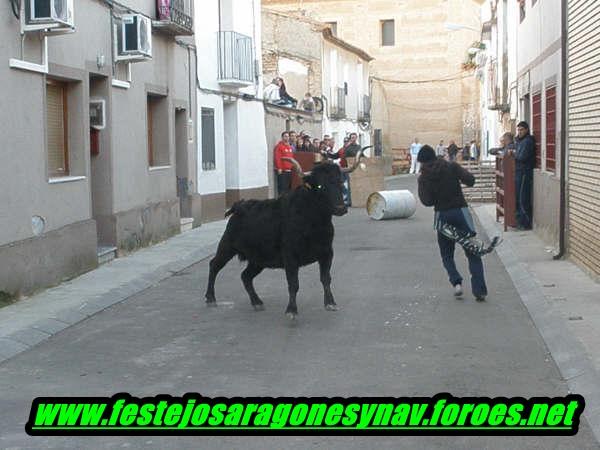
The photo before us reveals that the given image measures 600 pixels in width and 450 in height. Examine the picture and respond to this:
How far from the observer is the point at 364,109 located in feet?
164

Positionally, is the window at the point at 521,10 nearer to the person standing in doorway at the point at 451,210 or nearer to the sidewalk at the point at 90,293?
the sidewalk at the point at 90,293

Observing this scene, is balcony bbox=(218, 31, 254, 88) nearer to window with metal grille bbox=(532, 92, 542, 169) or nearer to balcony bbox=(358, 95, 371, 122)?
window with metal grille bbox=(532, 92, 542, 169)

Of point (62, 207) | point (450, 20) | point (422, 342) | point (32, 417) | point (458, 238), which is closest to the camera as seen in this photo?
point (32, 417)

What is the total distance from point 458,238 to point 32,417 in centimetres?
568

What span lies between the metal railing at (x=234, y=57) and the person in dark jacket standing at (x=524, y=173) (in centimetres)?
731

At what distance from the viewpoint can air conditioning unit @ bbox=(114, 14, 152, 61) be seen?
15.9m

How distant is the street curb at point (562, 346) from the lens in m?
7.03

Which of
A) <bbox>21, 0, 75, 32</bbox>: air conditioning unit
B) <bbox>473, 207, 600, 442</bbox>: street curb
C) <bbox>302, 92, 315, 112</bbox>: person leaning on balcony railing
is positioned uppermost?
<bbox>21, 0, 75, 32</bbox>: air conditioning unit

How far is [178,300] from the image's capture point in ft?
39.4

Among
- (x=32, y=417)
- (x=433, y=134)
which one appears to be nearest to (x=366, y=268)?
(x=32, y=417)

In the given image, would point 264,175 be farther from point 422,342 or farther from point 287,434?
point 287,434

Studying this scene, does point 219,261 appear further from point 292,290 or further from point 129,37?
point 129,37

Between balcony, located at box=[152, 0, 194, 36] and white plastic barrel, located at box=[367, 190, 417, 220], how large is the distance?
5531 millimetres

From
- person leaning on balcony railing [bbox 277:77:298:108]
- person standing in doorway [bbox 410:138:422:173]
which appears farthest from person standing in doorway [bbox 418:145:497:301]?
person standing in doorway [bbox 410:138:422:173]
